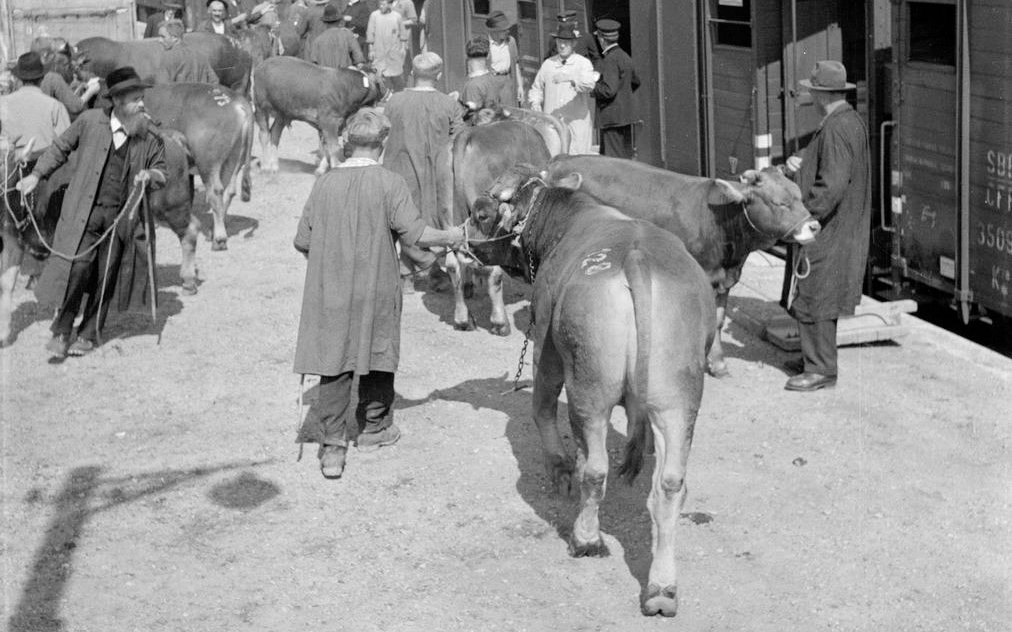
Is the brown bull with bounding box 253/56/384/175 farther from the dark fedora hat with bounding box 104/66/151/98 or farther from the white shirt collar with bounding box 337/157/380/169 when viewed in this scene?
the white shirt collar with bounding box 337/157/380/169

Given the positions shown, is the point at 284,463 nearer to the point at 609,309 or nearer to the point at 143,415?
the point at 143,415

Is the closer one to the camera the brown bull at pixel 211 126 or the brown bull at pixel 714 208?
the brown bull at pixel 714 208

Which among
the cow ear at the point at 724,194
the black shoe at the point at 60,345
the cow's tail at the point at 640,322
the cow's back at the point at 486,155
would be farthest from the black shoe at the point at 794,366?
the black shoe at the point at 60,345

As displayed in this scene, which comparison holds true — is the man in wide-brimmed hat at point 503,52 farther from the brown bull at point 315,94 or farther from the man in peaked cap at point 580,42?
the brown bull at point 315,94

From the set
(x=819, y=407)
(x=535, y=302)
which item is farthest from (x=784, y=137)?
(x=535, y=302)

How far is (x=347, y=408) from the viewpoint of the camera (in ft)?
27.4

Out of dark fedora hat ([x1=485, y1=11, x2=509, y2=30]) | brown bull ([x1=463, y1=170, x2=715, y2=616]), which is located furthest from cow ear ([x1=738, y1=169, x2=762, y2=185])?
dark fedora hat ([x1=485, y1=11, x2=509, y2=30])

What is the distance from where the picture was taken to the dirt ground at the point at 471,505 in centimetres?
643

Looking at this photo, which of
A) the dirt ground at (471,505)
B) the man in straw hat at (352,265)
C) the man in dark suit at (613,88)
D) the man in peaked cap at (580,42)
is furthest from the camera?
the man in peaked cap at (580,42)

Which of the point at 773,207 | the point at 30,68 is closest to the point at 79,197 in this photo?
the point at 30,68

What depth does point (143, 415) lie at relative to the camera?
9.73m

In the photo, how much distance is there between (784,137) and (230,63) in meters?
9.52

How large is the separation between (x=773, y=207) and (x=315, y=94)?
1014cm

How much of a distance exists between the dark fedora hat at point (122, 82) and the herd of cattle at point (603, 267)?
1363mm
